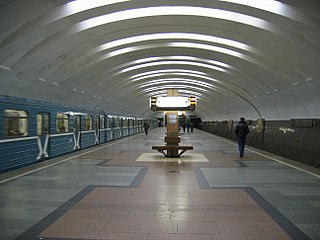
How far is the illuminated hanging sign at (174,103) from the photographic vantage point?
15.5m

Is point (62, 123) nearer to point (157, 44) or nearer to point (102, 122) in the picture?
point (157, 44)

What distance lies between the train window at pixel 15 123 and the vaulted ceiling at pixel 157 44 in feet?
3.32

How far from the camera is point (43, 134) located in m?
13.5

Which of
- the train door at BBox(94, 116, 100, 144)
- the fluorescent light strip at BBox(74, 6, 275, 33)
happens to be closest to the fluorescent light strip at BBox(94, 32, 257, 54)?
the fluorescent light strip at BBox(74, 6, 275, 33)

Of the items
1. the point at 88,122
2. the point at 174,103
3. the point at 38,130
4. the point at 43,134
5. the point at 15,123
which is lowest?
the point at 43,134

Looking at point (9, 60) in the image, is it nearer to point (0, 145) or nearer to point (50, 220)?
point (0, 145)

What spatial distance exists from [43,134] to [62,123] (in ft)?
7.40

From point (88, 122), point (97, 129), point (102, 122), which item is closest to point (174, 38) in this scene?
point (88, 122)

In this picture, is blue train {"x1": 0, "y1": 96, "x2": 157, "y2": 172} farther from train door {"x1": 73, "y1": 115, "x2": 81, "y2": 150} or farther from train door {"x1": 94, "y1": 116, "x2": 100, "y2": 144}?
train door {"x1": 94, "y1": 116, "x2": 100, "y2": 144}

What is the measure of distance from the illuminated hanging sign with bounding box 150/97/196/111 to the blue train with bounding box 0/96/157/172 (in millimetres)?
4574

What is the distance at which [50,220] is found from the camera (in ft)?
18.1

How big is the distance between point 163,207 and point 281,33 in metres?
8.00

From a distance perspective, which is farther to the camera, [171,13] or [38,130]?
[38,130]

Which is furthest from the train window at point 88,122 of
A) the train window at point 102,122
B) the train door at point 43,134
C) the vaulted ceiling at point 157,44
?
the train door at point 43,134
